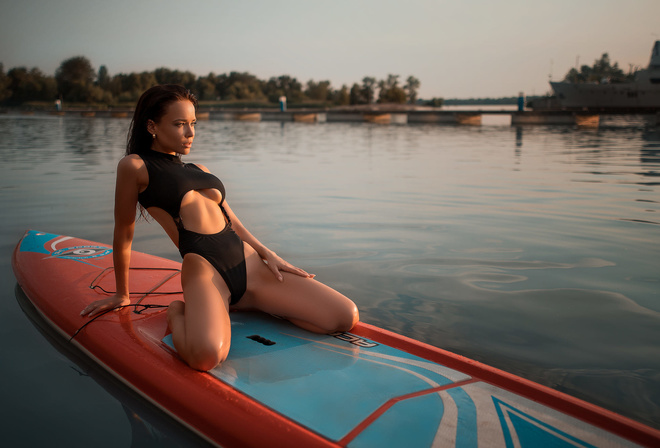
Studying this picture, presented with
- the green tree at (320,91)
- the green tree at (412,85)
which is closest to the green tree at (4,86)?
the green tree at (320,91)

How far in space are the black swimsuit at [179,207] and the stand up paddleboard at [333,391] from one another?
34cm

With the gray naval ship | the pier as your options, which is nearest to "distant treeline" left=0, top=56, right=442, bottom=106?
the pier

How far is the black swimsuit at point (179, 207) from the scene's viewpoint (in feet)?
9.84

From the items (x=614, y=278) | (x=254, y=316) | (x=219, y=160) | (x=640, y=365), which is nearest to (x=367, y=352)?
(x=254, y=316)

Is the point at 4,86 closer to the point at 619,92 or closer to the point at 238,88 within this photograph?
the point at 238,88

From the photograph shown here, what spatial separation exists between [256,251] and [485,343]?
1686 millimetres

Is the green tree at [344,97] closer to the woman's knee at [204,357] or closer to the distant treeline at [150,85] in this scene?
the distant treeline at [150,85]

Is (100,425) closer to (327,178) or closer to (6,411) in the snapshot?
(6,411)

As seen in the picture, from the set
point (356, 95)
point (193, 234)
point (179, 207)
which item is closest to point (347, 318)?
point (193, 234)

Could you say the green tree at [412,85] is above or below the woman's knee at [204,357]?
above

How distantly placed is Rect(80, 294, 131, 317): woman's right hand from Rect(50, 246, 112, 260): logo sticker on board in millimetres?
1314

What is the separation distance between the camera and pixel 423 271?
5129 millimetres

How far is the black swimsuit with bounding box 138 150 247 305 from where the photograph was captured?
300 centimetres

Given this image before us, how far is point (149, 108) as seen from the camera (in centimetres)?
296
